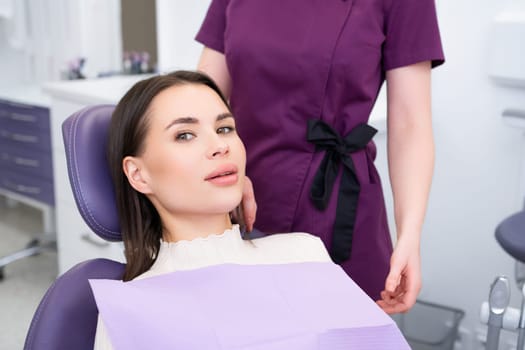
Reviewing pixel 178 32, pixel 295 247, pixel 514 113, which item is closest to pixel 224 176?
pixel 295 247

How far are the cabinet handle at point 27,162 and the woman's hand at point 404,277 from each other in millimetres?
1912

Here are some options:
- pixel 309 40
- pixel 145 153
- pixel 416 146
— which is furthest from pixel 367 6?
pixel 145 153

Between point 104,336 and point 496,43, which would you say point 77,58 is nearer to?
point 496,43

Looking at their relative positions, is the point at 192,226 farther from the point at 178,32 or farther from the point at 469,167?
the point at 178,32

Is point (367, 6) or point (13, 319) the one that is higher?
point (367, 6)

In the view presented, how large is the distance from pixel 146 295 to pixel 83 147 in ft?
0.97

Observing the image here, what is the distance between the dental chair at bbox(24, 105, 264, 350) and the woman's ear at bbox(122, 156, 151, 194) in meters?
0.04

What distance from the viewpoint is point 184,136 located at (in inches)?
40.3

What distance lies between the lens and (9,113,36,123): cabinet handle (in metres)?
2.54

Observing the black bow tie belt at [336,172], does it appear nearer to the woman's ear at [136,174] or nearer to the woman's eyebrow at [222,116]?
the woman's eyebrow at [222,116]

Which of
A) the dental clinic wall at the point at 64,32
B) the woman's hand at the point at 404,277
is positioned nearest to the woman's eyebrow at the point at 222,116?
the woman's hand at the point at 404,277

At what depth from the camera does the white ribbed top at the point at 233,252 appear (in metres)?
1.04

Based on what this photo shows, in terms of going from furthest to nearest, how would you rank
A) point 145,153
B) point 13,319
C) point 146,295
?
point 13,319
point 145,153
point 146,295

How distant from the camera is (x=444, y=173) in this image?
76.6 inches
